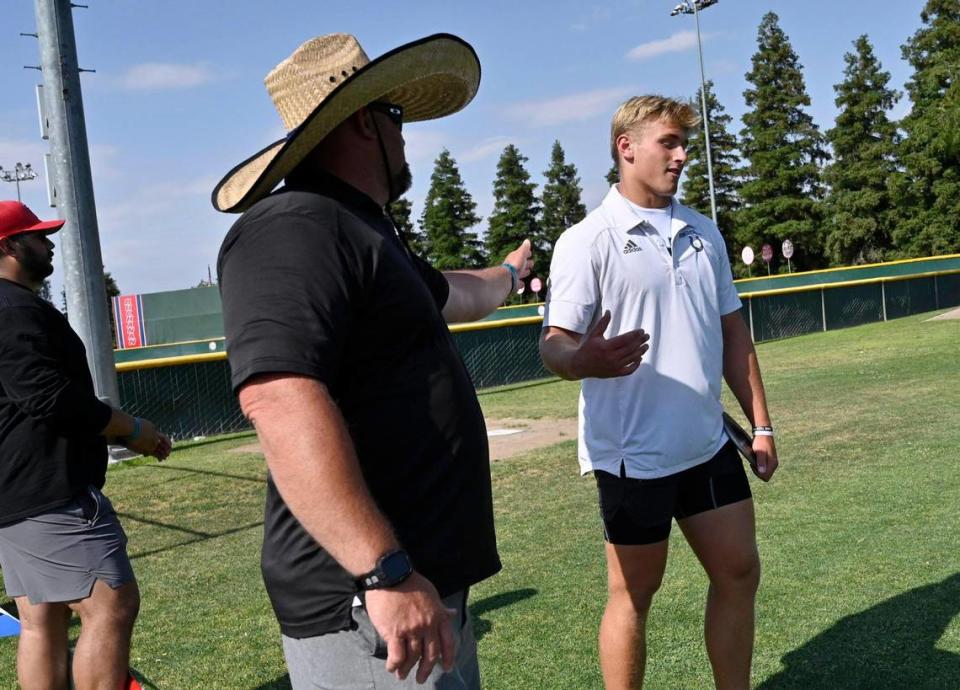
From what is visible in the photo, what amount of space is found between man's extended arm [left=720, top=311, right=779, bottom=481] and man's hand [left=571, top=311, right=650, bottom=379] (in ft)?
2.89

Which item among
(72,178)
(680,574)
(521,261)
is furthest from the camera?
(72,178)

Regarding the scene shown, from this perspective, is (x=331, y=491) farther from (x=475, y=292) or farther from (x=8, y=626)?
(x=8, y=626)

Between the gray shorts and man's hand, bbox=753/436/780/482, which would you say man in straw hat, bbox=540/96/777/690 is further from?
the gray shorts

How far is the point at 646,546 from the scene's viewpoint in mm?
3320

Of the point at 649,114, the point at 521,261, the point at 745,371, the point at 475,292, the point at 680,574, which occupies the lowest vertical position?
the point at 680,574

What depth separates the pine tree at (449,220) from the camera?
62.2 m

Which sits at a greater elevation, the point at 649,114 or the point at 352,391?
the point at 649,114

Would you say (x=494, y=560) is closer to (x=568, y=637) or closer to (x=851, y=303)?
(x=568, y=637)

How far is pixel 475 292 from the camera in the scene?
111 inches

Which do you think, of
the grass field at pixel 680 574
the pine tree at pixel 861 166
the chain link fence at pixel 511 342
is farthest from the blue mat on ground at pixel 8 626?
the pine tree at pixel 861 166

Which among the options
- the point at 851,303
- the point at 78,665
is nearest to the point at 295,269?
the point at 78,665

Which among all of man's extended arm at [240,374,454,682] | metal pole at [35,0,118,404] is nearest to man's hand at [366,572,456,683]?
man's extended arm at [240,374,454,682]

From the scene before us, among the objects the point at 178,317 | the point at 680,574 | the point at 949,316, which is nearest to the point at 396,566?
the point at 680,574

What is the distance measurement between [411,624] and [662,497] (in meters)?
1.75
